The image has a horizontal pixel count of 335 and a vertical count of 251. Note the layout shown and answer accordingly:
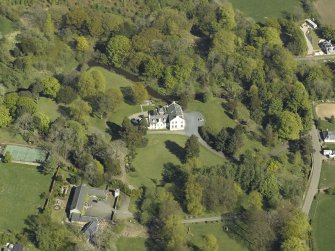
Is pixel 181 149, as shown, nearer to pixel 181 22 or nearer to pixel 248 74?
pixel 248 74

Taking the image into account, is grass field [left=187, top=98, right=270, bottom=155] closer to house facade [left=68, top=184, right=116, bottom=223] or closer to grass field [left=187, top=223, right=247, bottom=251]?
grass field [left=187, top=223, right=247, bottom=251]

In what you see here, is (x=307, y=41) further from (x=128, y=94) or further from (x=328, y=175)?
(x=128, y=94)

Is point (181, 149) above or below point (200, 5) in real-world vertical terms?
below

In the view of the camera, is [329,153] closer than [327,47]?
Yes

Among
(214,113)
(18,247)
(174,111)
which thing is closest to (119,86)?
(174,111)

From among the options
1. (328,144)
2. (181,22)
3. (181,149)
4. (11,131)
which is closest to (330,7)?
(181,22)

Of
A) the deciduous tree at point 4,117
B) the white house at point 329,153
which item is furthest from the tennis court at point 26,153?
the white house at point 329,153
